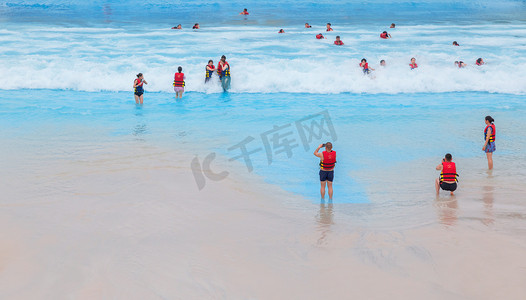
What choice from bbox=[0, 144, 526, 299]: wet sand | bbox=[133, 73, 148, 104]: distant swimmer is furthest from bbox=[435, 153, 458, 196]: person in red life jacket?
bbox=[133, 73, 148, 104]: distant swimmer

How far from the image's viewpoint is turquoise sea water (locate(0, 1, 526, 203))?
12.3 meters

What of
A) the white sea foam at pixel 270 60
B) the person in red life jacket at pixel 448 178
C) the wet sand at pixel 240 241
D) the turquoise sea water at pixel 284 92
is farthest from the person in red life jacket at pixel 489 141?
the white sea foam at pixel 270 60

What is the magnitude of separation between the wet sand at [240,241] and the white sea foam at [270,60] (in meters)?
11.1

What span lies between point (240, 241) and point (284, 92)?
13.2 meters

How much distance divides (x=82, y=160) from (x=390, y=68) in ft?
48.9

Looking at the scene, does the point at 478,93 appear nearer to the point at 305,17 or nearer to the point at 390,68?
the point at 390,68

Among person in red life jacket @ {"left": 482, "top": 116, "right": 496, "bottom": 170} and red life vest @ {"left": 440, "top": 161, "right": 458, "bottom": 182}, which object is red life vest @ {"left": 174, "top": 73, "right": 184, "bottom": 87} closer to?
person in red life jacket @ {"left": 482, "top": 116, "right": 496, "bottom": 170}

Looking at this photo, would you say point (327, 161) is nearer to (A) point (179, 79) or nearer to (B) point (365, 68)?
(A) point (179, 79)

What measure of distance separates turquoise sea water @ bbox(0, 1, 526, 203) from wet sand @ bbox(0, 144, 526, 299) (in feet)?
3.29

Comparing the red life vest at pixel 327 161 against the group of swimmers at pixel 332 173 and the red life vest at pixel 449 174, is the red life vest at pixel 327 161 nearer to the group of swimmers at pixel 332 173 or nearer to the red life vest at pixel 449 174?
the group of swimmers at pixel 332 173

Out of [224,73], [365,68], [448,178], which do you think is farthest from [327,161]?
[365,68]

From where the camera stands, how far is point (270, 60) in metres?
23.3

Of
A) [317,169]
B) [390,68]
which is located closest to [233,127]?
[317,169]

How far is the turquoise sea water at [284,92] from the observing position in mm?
12266
